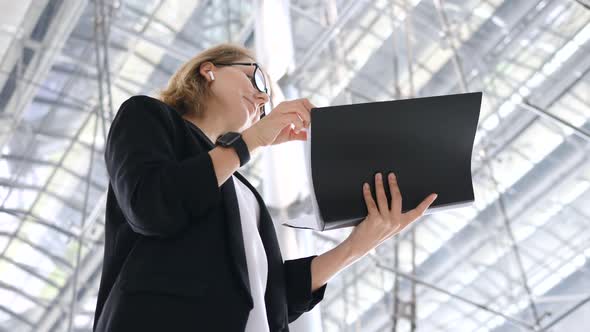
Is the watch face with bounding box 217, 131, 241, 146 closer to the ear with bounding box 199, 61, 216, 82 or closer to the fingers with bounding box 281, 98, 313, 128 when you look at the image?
the fingers with bounding box 281, 98, 313, 128

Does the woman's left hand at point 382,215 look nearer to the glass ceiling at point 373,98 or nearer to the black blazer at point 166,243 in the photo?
the black blazer at point 166,243

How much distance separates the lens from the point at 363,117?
0.71 meters

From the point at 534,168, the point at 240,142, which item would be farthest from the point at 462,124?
the point at 534,168

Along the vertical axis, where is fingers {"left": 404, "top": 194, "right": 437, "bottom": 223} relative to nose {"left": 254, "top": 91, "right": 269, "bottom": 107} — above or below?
below

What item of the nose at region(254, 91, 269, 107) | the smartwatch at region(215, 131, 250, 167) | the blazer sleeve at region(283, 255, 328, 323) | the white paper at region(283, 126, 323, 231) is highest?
the nose at region(254, 91, 269, 107)

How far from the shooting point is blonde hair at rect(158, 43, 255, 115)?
0.86 m

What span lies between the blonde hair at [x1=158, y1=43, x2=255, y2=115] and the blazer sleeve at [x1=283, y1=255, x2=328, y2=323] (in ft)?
0.66

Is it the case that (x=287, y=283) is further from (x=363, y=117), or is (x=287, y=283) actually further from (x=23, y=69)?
(x=23, y=69)

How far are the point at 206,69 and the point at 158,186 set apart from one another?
0.89 feet

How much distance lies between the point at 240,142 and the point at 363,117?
0.12 m

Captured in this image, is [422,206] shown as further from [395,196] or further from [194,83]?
[194,83]

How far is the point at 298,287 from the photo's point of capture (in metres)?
0.81

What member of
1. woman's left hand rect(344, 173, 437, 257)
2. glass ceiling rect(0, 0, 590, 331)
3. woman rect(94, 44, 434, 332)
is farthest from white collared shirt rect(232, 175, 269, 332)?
glass ceiling rect(0, 0, 590, 331)

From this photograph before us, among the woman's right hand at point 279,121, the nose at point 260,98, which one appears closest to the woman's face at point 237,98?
the nose at point 260,98
